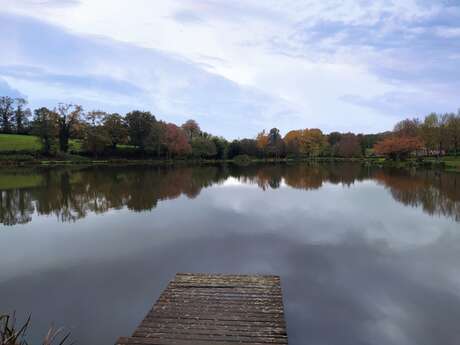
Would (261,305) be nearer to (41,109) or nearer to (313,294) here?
(313,294)

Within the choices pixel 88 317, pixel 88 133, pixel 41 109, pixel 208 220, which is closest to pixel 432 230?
pixel 208 220

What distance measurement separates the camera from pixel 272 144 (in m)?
86.3

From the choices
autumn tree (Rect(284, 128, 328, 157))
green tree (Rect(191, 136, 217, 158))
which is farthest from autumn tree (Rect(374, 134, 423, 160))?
green tree (Rect(191, 136, 217, 158))

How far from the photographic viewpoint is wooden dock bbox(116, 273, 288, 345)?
183 inches

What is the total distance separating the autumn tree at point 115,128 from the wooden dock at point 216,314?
2298 inches

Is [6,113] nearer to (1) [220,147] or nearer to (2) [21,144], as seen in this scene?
(2) [21,144]

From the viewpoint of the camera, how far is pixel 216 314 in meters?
5.33

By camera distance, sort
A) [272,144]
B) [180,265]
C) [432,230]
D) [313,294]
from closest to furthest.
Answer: [313,294] → [180,265] → [432,230] → [272,144]

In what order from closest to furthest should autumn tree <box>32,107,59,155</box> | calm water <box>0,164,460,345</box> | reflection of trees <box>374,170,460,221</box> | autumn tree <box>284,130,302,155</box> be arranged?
1. calm water <box>0,164,460,345</box>
2. reflection of trees <box>374,170,460,221</box>
3. autumn tree <box>32,107,59,155</box>
4. autumn tree <box>284,130,302,155</box>

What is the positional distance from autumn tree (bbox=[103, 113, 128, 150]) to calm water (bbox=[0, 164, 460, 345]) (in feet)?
153

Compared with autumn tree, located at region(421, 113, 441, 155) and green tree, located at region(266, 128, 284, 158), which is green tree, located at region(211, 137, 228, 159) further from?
autumn tree, located at region(421, 113, 441, 155)

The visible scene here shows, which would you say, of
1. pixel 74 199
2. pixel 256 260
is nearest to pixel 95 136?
pixel 74 199

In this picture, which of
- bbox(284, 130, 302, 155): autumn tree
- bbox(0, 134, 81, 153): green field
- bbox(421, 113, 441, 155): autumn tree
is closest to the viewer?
bbox(0, 134, 81, 153): green field

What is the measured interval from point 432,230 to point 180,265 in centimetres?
918
